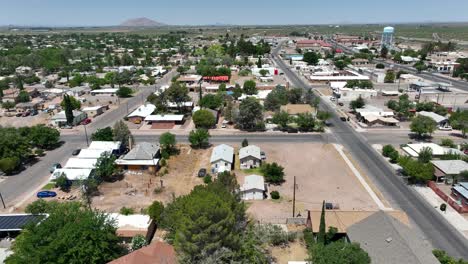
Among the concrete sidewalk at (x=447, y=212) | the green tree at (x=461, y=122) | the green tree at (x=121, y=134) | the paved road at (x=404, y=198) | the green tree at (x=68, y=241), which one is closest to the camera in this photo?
the green tree at (x=68, y=241)

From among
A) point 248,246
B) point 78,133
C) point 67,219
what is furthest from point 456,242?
point 78,133

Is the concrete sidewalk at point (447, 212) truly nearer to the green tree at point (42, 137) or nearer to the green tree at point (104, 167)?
the green tree at point (104, 167)

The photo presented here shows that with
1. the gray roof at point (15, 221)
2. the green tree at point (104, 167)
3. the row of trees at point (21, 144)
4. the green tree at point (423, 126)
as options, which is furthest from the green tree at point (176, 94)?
the green tree at point (423, 126)

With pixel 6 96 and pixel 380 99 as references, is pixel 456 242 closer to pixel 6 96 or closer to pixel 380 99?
pixel 380 99

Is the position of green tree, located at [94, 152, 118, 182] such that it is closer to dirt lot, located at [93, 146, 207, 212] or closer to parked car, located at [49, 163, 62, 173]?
dirt lot, located at [93, 146, 207, 212]

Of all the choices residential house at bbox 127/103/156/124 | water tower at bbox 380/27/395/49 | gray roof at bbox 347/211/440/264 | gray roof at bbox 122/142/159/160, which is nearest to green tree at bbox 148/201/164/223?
gray roof at bbox 122/142/159/160

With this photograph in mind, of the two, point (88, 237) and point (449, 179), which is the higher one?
point (88, 237)

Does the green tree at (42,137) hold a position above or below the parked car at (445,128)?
above
